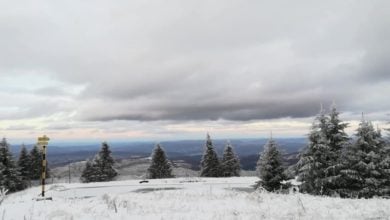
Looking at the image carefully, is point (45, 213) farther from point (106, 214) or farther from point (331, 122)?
point (331, 122)

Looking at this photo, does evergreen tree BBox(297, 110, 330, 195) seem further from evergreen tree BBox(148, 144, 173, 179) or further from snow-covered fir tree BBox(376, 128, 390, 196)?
evergreen tree BBox(148, 144, 173, 179)

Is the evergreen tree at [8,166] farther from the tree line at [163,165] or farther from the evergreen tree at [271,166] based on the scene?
the evergreen tree at [271,166]

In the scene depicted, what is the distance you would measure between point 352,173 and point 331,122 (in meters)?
3.87

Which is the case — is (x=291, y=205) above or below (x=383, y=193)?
above

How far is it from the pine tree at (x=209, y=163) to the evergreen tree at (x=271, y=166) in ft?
94.7

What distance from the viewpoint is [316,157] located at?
26938mm

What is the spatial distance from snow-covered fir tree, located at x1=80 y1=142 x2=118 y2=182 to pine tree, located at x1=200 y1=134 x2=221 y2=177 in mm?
14769

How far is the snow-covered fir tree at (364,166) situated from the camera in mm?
25283

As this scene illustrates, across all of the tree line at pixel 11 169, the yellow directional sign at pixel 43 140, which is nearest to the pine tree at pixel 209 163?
the tree line at pixel 11 169

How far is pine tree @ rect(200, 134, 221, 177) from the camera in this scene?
60.3 meters

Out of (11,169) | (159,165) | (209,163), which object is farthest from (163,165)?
(11,169)

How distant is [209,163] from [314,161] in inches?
1352

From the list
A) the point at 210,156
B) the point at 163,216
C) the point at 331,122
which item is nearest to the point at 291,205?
the point at 163,216

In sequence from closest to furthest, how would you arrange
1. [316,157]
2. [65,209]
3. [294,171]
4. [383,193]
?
[65,209] < [383,193] < [316,157] < [294,171]
